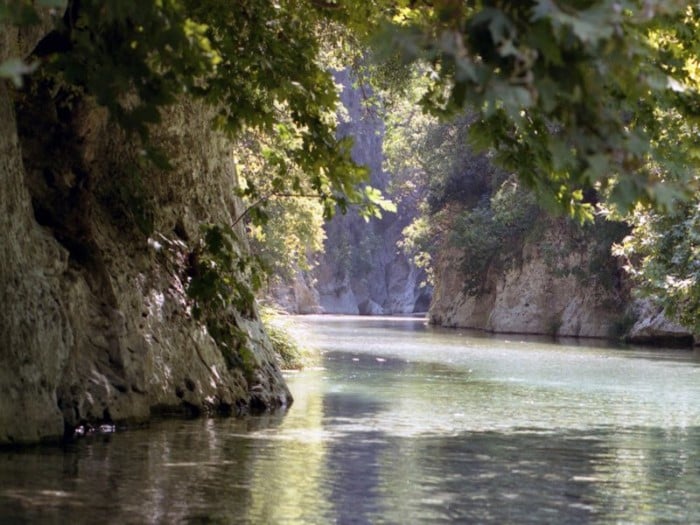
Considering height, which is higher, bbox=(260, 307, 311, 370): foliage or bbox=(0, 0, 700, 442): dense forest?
bbox=(0, 0, 700, 442): dense forest

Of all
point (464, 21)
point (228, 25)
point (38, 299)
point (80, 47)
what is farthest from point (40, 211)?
point (464, 21)

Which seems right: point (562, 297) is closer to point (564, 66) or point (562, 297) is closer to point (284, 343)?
point (284, 343)

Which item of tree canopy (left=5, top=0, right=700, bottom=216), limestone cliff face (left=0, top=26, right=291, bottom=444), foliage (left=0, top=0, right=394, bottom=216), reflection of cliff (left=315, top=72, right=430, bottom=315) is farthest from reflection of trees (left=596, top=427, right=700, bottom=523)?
reflection of cliff (left=315, top=72, right=430, bottom=315)

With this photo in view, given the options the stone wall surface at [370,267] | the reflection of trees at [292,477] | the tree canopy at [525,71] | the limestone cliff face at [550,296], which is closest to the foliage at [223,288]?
the reflection of trees at [292,477]

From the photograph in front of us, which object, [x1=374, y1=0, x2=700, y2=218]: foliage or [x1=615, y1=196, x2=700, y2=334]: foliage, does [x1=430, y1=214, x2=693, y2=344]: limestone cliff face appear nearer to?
[x1=615, y1=196, x2=700, y2=334]: foliage

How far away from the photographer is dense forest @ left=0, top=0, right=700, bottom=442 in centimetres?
415

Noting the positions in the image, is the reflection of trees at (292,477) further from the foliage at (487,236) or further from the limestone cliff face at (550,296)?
the foliage at (487,236)

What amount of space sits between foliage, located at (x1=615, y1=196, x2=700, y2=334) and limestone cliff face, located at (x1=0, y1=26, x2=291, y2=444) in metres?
12.1

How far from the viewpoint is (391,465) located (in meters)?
9.87

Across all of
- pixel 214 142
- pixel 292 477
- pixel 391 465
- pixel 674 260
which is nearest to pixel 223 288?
pixel 214 142

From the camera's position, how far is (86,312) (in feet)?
38.9

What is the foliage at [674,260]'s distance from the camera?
80.3 feet

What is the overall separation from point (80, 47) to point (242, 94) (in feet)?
12.8

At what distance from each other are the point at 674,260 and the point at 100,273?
16816 mm
